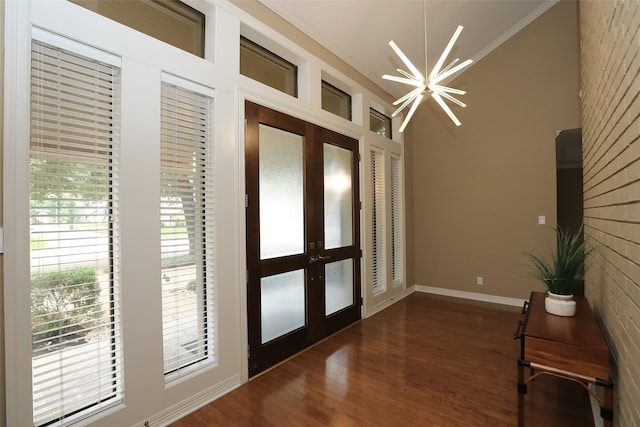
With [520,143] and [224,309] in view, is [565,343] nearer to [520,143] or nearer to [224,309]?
[224,309]

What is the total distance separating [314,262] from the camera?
3303 mm

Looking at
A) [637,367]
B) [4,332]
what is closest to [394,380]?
[637,367]

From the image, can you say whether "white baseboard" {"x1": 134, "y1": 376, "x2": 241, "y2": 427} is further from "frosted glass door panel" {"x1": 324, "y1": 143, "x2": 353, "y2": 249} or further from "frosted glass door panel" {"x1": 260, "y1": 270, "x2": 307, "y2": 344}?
"frosted glass door panel" {"x1": 324, "y1": 143, "x2": 353, "y2": 249}

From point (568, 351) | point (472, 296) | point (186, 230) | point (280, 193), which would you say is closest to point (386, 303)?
point (472, 296)

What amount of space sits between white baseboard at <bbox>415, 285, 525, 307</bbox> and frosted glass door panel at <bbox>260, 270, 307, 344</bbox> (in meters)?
2.94

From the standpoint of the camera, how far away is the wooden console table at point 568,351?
1582mm

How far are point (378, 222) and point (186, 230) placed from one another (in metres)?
2.91

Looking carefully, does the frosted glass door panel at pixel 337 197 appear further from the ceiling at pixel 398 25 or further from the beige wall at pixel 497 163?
the beige wall at pixel 497 163

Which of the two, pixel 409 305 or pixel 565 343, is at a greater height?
pixel 565 343

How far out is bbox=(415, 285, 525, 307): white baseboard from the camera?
459 centimetres

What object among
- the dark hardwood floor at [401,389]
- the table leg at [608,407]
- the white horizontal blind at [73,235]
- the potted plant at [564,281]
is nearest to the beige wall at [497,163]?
the dark hardwood floor at [401,389]

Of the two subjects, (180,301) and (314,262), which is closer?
(180,301)

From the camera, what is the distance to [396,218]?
16.4 feet

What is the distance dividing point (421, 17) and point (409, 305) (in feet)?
12.5
